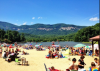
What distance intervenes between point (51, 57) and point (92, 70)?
7545mm

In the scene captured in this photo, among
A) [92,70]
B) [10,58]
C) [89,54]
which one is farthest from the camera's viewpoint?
[89,54]

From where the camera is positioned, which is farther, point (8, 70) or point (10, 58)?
point (10, 58)

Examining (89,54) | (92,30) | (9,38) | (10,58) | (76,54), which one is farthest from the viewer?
(9,38)

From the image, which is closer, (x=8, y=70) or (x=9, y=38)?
(x=8, y=70)

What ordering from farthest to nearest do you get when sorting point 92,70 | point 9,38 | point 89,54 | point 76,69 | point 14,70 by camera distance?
point 9,38 < point 89,54 < point 14,70 < point 76,69 < point 92,70

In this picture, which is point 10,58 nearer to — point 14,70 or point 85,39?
point 14,70

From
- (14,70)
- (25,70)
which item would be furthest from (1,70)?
(25,70)

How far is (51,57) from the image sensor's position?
40.7 feet

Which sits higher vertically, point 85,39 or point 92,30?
point 92,30

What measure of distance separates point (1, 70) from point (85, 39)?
61826 mm

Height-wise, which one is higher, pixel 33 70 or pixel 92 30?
pixel 92 30

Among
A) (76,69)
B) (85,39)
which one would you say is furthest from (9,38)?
(76,69)

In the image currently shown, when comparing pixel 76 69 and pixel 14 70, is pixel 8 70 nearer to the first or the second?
pixel 14 70

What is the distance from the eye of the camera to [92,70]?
519cm
